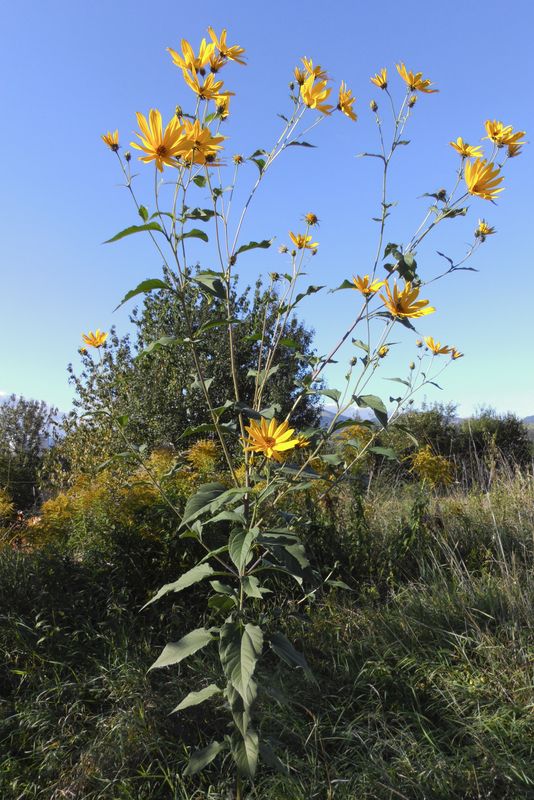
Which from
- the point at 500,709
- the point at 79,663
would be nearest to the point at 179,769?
the point at 79,663

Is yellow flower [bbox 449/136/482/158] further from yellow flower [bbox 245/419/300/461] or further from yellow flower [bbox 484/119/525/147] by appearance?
yellow flower [bbox 245/419/300/461]

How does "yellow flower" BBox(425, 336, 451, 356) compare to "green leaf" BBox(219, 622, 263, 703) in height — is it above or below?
above

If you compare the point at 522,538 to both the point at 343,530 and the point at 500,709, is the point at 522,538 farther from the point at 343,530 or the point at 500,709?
the point at 500,709

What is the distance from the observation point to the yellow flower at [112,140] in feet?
5.50

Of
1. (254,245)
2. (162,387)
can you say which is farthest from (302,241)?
(162,387)

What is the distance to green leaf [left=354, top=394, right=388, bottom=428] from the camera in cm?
168

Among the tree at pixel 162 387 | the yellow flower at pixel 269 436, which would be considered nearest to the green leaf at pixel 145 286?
the yellow flower at pixel 269 436

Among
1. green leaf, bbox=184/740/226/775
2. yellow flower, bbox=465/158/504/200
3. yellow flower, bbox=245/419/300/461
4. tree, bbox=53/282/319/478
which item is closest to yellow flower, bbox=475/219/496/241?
yellow flower, bbox=465/158/504/200

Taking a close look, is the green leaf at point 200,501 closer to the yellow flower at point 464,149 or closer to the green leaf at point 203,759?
the green leaf at point 203,759

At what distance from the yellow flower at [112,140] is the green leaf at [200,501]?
98cm

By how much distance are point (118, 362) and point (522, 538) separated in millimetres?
5848

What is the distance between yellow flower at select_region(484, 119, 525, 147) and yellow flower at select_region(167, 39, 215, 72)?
0.82 m

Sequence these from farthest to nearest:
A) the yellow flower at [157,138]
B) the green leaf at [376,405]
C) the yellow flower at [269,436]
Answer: the green leaf at [376,405]
the yellow flower at [269,436]
the yellow flower at [157,138]

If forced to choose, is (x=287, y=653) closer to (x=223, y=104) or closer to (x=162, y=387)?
(x=223, y=104)
